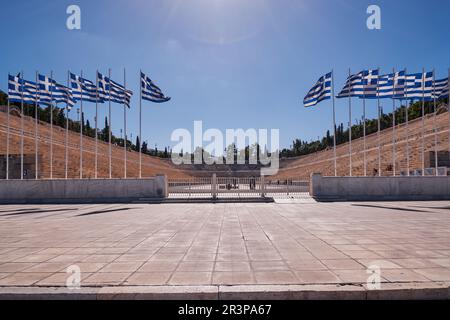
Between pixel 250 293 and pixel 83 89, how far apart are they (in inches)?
825

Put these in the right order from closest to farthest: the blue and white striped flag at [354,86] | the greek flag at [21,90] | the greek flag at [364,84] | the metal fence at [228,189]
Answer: the greek flag at [21,90], the greek flag at [364,84], the blue and white striped flag at [354,86], the metal fence at [228,189]

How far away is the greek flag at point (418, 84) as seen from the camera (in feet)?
71.3

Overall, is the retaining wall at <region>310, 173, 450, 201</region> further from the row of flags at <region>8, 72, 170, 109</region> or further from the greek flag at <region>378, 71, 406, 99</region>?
the row of flags at <region>8, 72, 170, 109</region>

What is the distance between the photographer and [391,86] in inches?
856

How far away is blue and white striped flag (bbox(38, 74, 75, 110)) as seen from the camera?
20.9m

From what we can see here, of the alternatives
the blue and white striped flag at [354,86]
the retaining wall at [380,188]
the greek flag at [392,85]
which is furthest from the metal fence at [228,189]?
the greek flag at [392,85]

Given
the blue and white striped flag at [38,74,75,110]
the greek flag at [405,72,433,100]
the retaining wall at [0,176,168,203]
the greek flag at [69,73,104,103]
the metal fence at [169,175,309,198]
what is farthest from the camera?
the metal fence at [169,175,309,198]

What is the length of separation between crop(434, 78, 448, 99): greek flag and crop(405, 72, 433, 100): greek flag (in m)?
0.51

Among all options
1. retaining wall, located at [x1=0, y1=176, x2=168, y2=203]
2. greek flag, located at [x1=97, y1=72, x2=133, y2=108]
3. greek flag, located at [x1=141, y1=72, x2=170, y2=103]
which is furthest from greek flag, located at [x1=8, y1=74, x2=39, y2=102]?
greek flag, located at [x1=141, y1=72, x2=170, y2=103]

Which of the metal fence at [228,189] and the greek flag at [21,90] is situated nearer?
the greek flag at [21,90]

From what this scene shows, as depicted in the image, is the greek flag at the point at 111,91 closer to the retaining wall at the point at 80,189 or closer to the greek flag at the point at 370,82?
the retaining wall at the point at 80,189

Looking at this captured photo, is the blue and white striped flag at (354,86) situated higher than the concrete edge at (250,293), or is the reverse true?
the blue and white striped flag at (354,86)

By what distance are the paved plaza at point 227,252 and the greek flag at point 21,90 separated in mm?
11762
